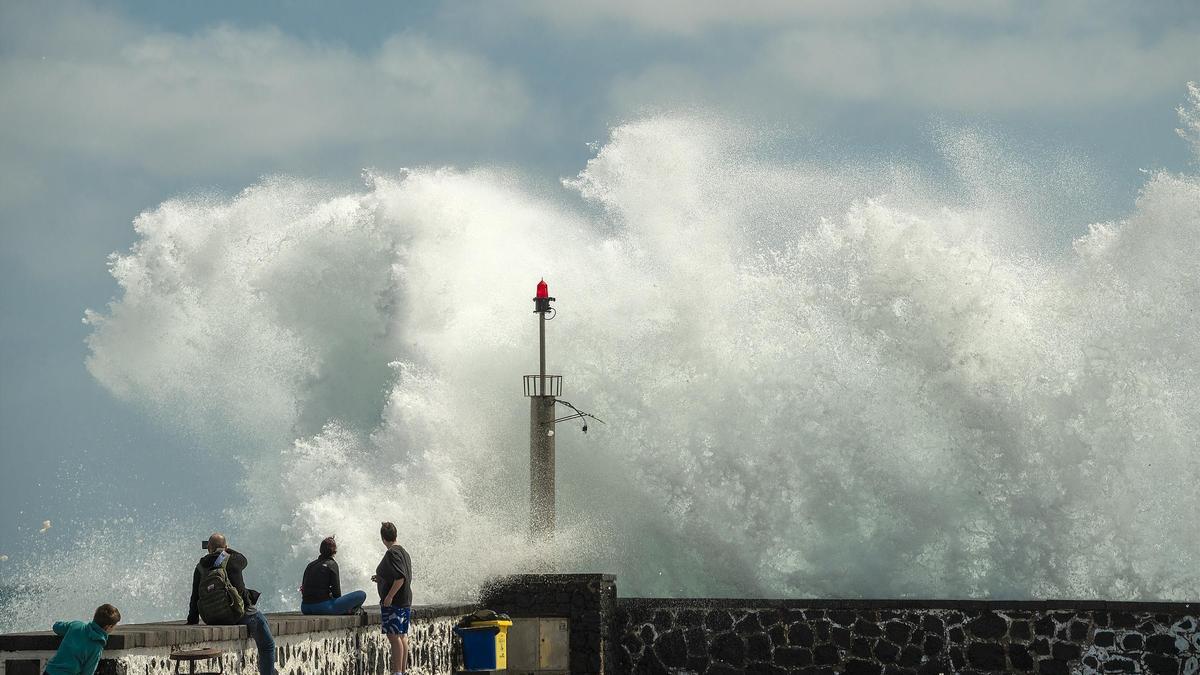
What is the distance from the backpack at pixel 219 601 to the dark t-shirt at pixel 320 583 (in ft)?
6.20

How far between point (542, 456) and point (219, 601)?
9627mm

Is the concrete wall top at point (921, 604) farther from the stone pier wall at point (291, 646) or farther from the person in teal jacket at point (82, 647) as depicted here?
the person in teal jacket at point (82, 647)

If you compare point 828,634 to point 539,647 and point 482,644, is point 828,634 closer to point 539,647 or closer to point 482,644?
point 539,647

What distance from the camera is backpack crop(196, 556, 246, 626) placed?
837 cm

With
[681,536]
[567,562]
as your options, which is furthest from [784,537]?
[567,562]

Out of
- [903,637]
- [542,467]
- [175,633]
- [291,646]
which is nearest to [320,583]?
[291,646]

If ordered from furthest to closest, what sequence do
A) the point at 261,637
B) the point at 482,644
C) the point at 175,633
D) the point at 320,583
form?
1. the point at 482,644
2. the point at 320,583
3. the point at 261,637
4. the point at 175,633

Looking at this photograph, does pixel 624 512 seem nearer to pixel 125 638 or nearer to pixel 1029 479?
pixel 1029 479

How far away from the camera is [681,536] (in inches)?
909

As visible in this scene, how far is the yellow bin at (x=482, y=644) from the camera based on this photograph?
11859mm

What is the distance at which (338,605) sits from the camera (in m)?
10.3

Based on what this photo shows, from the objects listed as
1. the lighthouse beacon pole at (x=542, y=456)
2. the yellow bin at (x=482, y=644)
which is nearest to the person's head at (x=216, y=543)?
the yellow bin at (x=482, y=644)

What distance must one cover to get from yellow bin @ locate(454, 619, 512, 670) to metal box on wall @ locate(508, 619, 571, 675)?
1.98ft

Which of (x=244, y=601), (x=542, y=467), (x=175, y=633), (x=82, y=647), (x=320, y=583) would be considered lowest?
(x=82, y=647)
